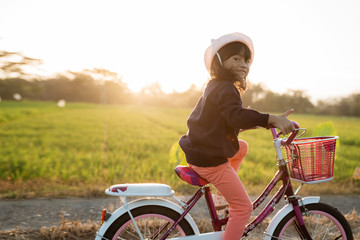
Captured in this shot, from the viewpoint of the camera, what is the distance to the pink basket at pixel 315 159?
6.04ft

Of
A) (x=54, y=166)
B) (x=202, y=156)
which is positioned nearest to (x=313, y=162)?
(x=202, y=156)

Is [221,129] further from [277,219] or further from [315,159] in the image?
[277,219]

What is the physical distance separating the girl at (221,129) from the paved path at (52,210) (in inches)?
53.8

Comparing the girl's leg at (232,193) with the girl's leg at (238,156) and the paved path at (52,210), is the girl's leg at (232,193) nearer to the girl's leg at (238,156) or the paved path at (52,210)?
the girl's leg at (238,156)

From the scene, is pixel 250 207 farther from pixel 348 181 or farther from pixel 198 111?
pixel 348 181

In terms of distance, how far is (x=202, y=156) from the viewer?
5.98ft

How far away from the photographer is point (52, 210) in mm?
3414

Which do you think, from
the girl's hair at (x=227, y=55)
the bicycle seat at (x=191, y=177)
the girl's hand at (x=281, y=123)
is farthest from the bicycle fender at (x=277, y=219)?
the girl's hair at (x=227, y=55)

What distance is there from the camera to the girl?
5.86ft

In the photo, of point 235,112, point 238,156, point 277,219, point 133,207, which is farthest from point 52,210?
point 235,112

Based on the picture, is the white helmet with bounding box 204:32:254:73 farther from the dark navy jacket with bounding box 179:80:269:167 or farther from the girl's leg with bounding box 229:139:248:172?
the girl's leg with bounding box 229:139:248:172

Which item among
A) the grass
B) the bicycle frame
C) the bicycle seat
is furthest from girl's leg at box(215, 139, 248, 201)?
the grass

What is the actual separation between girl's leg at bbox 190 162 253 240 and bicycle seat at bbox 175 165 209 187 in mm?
36

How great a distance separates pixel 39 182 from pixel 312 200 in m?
3.99
